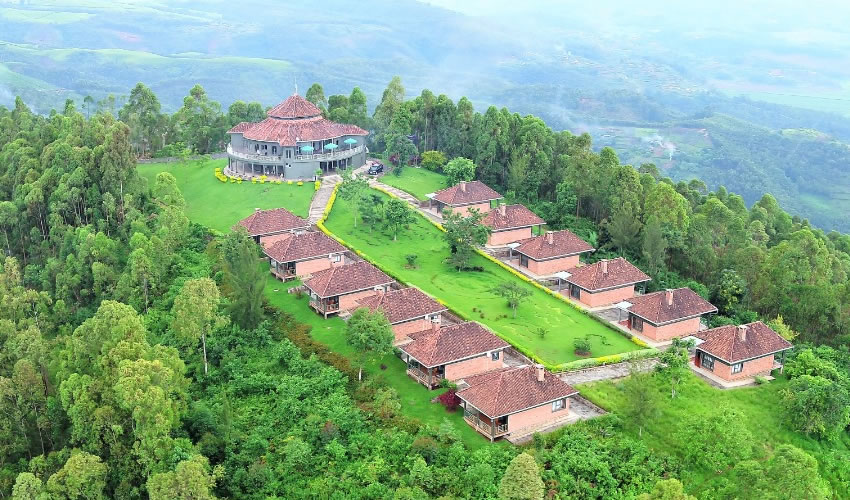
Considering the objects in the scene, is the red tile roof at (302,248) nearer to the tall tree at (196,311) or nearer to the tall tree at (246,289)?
the tall tree at (246,289)

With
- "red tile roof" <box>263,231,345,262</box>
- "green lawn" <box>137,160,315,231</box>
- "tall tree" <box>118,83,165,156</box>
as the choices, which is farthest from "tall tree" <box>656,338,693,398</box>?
"tall tree" <box>118,83,165,156</box>

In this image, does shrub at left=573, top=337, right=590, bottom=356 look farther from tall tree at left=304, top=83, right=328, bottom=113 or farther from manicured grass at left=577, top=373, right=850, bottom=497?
tall tree at left=304, top=83, right=328, bottom=113

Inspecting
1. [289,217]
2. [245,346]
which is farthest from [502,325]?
[289,217]

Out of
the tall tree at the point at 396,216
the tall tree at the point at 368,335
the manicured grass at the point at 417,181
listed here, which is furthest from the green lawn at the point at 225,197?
the tall tree at the point at 368,335

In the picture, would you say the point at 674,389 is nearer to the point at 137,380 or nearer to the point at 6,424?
the point at 137,380

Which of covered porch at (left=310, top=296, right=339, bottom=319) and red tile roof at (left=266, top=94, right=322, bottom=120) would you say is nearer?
covered porch at (left=310, top=296, right=339, bottom=319)

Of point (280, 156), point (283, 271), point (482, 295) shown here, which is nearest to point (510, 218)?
point (482, 295)
